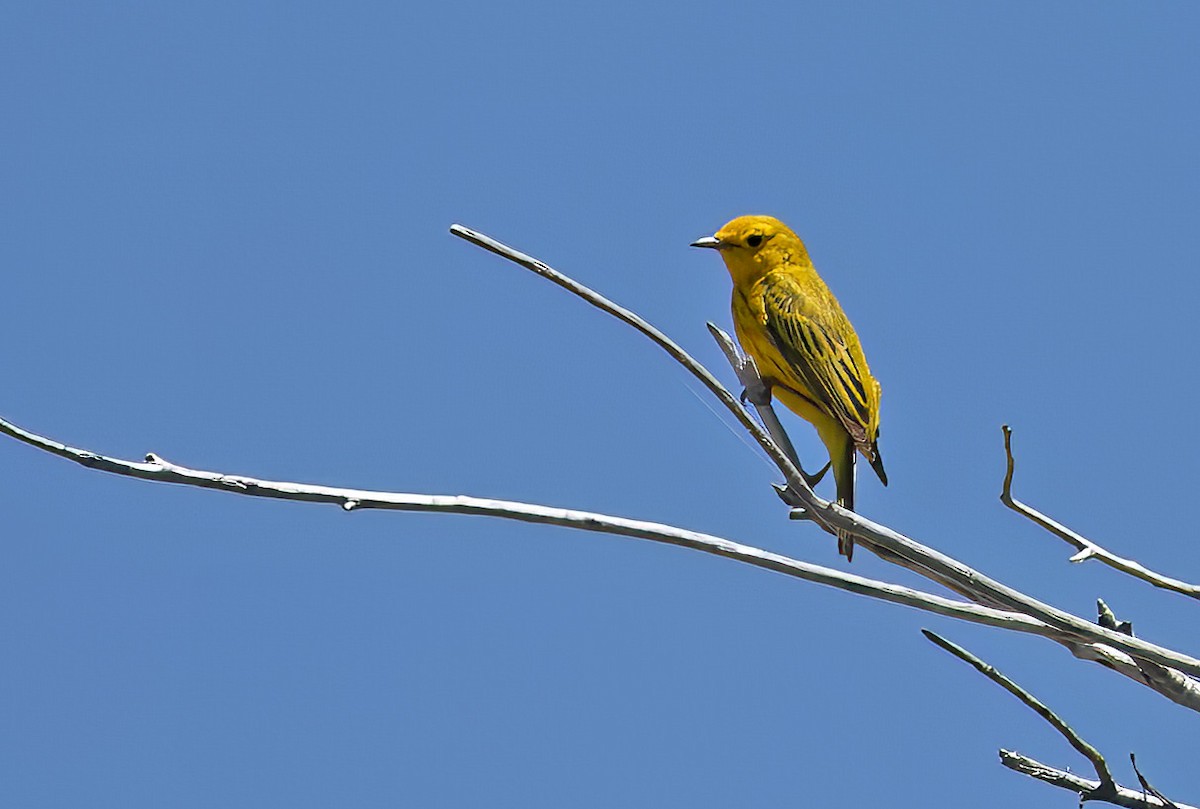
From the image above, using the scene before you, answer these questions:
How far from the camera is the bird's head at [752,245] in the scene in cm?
693

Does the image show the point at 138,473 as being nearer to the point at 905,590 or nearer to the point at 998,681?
the point at 905,590

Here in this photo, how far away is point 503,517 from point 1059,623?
1.61 meters

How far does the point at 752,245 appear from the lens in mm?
6965

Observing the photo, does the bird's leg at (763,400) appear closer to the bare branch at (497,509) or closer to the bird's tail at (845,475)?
the bird's tail at (845,475)

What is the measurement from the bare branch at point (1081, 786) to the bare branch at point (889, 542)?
1.46 ft

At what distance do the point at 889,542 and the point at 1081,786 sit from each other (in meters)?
0.89

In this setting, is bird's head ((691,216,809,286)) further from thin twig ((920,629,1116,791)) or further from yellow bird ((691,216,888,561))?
thin twig ((920,629,1116,791))

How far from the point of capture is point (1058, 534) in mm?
4461

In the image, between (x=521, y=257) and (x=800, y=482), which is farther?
(x=800, y=482)

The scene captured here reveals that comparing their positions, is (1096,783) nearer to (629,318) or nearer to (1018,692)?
(1018,692)

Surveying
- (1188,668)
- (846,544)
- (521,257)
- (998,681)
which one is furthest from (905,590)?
(846,544)

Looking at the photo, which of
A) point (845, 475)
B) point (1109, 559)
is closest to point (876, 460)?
point (845, 475)

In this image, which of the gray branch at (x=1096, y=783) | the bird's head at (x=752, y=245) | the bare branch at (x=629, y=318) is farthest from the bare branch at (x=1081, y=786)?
the bird's head at (x=752, y=245)

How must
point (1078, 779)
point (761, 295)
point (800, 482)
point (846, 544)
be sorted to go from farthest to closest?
point (761, 295), point (846, 544), point (800, 482), point (1078, 779)
